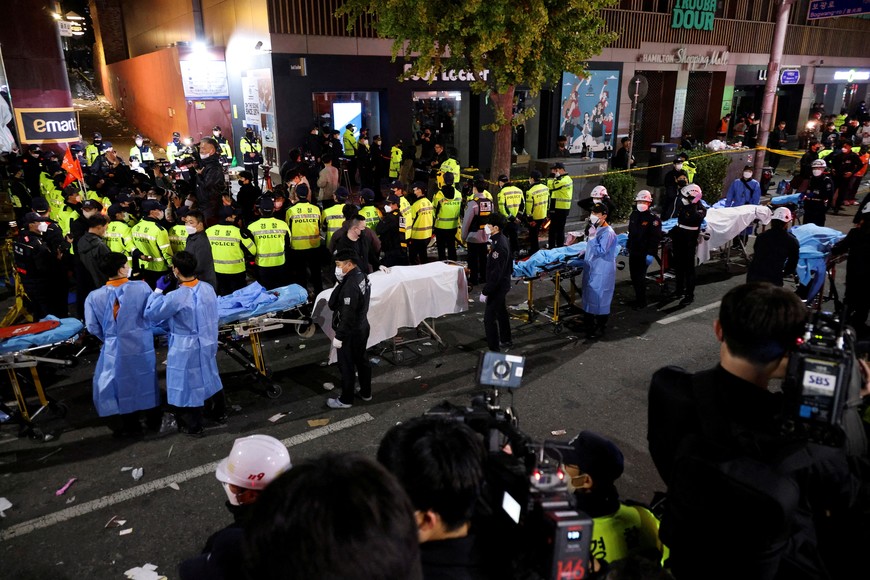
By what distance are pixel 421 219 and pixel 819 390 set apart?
9004 mm

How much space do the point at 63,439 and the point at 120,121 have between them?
3139 centimetres

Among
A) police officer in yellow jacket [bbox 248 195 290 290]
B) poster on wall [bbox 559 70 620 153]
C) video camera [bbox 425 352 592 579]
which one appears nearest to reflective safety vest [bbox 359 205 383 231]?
police officer in yellow jacket [bbox 248 195 290 290]

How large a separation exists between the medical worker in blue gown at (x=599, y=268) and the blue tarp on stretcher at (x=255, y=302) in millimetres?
4047

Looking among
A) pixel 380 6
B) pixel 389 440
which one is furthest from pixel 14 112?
pixel 389 440

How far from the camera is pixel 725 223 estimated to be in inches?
440

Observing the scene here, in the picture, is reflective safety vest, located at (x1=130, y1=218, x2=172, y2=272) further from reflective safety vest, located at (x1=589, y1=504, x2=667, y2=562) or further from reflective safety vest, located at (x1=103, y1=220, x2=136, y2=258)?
reflective safety vest, located at (x1=589, y1=504, x2=667, y2=562)

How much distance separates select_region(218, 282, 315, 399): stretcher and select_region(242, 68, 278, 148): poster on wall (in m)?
12.2

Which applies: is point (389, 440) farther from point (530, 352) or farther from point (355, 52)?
point (355, 52)

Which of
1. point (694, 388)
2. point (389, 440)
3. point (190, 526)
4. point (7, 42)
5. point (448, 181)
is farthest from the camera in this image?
point (7, 42)

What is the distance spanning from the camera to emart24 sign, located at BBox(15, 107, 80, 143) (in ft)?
53.3

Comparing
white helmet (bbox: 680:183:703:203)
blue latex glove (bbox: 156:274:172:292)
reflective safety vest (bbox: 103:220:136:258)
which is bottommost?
blue latex glove (bbox: 156:274:172:292)

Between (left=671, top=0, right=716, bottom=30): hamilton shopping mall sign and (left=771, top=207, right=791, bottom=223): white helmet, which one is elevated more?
(left=671, top=0, right=716, bottom=30): hamilton shopping mall sign

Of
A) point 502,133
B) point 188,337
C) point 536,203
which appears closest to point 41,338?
point 188,337

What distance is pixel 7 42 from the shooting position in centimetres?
1609
